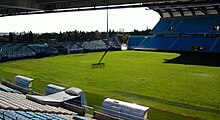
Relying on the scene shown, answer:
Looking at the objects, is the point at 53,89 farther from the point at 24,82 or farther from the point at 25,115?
the point at 25,115

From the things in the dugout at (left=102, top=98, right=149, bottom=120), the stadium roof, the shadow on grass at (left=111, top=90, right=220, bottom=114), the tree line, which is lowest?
the shadow on grass at (left=111, top=90, right=220, bottom=114)

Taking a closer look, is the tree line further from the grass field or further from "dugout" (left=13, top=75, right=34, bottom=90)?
"dugout" (left=13, top=75, right=34, bottom=90)

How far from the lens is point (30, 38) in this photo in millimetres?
68062

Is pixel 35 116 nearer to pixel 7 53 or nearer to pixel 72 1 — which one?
pixel 72 1

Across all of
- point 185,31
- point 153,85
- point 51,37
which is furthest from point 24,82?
point 51,37

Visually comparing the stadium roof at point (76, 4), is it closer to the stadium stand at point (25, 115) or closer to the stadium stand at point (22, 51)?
the stadium stand at point (25, 115)

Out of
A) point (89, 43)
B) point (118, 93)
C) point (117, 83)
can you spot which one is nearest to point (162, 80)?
point (117, 83)

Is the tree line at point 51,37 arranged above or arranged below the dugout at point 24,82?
above

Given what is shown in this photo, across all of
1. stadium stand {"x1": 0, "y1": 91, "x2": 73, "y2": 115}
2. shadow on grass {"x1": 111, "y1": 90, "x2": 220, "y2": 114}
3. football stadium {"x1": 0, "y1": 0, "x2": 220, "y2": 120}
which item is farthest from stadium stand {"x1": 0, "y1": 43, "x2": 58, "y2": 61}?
stadium stand {"x1": 0, "y1": 91, "x2": 73, "y2": 115}

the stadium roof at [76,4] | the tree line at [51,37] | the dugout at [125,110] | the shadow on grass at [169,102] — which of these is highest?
the stadium roof at [76,4]

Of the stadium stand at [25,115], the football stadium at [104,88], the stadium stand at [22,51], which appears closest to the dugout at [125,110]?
the football stadium at [104,88]

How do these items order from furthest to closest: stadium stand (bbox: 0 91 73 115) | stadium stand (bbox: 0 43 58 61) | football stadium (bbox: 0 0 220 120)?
1. stadium stand (bbox: 0 43 58 61)
2. football stadium (bbox: 0 0 220 120)
3. stadium stand (bbox: 0 91 73 115)

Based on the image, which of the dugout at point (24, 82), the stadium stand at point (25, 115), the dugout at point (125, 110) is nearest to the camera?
the stadium stand at point (25, 115)

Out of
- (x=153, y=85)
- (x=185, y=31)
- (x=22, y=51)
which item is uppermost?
(x=185, y=31)
